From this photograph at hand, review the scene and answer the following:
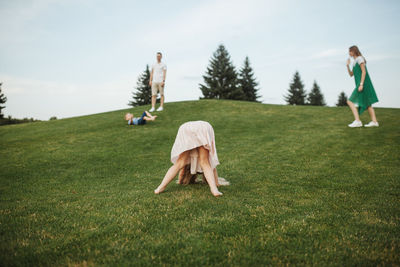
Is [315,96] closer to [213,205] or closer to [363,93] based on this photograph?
[363,93]

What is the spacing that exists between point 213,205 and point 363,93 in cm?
1016

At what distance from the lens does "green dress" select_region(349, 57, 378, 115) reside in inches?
436

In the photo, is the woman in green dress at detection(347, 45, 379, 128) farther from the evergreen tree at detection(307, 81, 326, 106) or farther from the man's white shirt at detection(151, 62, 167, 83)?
the evergreen tree at detection(307, 81, 326, 106)

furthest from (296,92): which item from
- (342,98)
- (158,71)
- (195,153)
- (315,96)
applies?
(195,153)

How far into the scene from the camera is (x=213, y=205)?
4.38 meters

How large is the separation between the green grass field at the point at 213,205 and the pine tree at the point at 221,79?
154 ft

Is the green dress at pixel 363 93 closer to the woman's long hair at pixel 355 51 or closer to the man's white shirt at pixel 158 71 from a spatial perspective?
the woman's long hair at pixel 355 51

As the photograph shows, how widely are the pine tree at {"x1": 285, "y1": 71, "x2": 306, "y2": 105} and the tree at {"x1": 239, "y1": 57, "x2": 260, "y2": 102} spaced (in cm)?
1233

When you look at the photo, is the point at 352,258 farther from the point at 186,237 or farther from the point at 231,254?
the point at 186,237

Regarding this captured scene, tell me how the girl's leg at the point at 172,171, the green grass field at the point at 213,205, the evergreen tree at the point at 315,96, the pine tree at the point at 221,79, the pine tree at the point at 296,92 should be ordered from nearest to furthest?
the green grass field at the point at 213,205
the girl's leg at the point at 172,171
the pine tree at the point at 221,79
the pine tree at the point at 296,92
the evergreen tree at the point at 315,96

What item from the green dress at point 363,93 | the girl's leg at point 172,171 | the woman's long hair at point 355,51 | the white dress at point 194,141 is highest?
the woman's long hair at point 355,51

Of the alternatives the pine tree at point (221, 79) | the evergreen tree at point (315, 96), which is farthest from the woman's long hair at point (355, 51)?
the evergreen tree at point (315, 96)

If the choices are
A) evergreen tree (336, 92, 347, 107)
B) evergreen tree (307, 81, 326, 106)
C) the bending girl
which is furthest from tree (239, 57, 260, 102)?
the bending girl

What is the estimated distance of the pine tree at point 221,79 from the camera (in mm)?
57062
